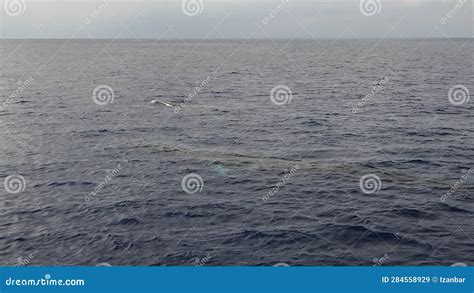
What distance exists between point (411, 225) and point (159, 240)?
16.2 m

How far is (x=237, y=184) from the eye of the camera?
3675 centimetres

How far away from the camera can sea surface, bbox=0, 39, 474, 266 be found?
85.5ft

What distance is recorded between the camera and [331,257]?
988 inches

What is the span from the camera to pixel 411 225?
95.1 feet

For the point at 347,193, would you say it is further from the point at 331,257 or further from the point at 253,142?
the point at 253,142

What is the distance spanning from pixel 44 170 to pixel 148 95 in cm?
4664

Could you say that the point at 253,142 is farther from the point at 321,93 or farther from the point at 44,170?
the point at 321,93

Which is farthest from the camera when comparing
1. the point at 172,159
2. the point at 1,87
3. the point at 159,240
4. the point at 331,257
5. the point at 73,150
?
the point at 1,87

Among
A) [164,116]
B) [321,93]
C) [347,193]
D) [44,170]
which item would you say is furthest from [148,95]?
[347,193]

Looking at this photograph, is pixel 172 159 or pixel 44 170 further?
pixel 172 159

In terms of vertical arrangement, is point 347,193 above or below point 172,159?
below

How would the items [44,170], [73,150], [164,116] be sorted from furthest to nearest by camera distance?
1. [164,116]
2. [73,150]
3. [44,170]

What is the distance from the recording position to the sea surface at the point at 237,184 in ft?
85.5

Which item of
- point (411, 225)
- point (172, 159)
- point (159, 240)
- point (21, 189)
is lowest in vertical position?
point (411, 225)
